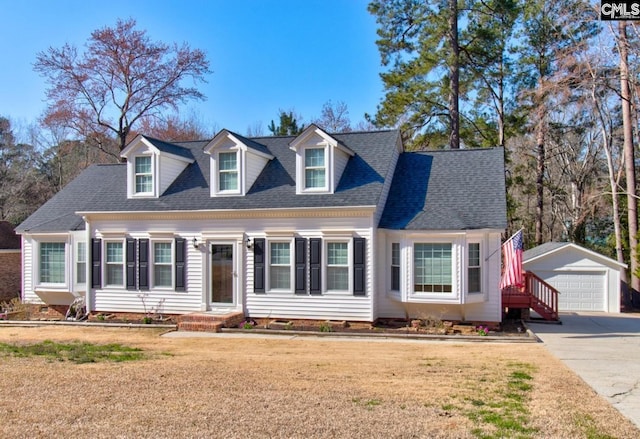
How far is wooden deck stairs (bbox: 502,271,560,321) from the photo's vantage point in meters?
16.7

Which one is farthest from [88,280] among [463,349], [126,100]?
[126,100]

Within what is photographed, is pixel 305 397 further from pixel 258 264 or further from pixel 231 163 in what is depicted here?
pixel 231 163

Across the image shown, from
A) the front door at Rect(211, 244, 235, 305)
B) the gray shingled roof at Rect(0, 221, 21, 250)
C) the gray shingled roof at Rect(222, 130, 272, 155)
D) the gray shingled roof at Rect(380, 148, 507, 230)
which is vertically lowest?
the front door at Rect(211, 244, 235, 305)

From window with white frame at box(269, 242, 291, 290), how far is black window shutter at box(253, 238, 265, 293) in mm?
252

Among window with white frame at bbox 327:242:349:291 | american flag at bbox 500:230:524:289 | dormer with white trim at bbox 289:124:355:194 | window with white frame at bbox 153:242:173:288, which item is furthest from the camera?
window with white frame at bbox 153:242:173:288

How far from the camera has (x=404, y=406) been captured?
7141 mm

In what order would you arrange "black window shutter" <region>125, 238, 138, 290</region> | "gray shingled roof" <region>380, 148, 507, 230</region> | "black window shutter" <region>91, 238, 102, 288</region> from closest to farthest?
"gray shingled roof" <region>380, 148, 507, 230</region> < "black window shutter" <region>125, 238, 138, 290</region> < "black window shutter" <region>91, 238, 102, 288</region>

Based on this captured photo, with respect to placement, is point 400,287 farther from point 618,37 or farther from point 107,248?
point 618,37

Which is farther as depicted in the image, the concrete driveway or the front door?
the front door

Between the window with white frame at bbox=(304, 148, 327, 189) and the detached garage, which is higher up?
the window with white frame at bbox=(304, 148, 327, 189)

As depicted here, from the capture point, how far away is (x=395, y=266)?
15.8 meters

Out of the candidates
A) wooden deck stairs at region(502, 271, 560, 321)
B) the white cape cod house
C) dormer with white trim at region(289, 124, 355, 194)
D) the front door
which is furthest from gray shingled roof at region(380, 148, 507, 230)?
the front door

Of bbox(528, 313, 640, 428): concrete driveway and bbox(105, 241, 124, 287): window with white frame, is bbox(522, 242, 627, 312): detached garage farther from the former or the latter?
bbox(105, 241, 124, 287): window with white frame

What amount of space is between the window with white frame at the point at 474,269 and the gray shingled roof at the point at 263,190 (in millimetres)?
3088
